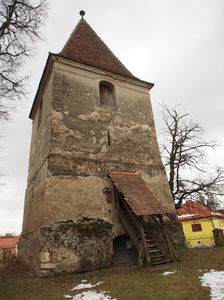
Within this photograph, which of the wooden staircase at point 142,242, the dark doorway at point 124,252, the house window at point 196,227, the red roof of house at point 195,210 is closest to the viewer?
the wooden staircase at point 142,242

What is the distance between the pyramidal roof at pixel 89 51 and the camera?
10.9 metres

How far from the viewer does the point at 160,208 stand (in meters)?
7.39

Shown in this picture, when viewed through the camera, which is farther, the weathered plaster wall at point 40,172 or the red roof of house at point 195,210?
the red roof of house at point 195,210

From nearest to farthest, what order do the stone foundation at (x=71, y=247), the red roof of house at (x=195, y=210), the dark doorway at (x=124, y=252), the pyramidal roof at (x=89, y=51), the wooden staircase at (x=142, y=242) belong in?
the stone foundation at (x=71, y=247) < the wooden staircase at (x=142, y=242) < the dark doorway at (x=124, y=252) < the pyramidal roof at (x=89, y=51) < the red roof of house at (x=195, y=210)

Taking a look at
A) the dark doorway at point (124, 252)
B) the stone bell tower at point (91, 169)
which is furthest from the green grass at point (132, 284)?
the dark doorway at point (124, 252)

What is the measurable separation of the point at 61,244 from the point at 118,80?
28.6 feet

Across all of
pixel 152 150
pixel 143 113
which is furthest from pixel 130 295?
pixel 143 113

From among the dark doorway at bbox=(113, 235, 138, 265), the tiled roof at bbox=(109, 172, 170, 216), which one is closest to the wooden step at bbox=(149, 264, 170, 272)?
the tiled roof at bbox=(109, 172, 170, 216)

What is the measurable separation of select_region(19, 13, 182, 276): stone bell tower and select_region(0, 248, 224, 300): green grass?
2.11 ft

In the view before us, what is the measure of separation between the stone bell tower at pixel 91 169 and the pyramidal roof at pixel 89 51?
0.09m

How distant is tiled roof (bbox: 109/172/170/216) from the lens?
23.2 ft

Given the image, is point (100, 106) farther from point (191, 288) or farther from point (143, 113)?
point (191, 288)

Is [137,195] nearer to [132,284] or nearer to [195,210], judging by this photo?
[132,284]

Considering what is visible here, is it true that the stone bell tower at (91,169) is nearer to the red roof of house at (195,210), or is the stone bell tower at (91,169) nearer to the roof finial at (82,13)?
the red roof of house at (195,210)
